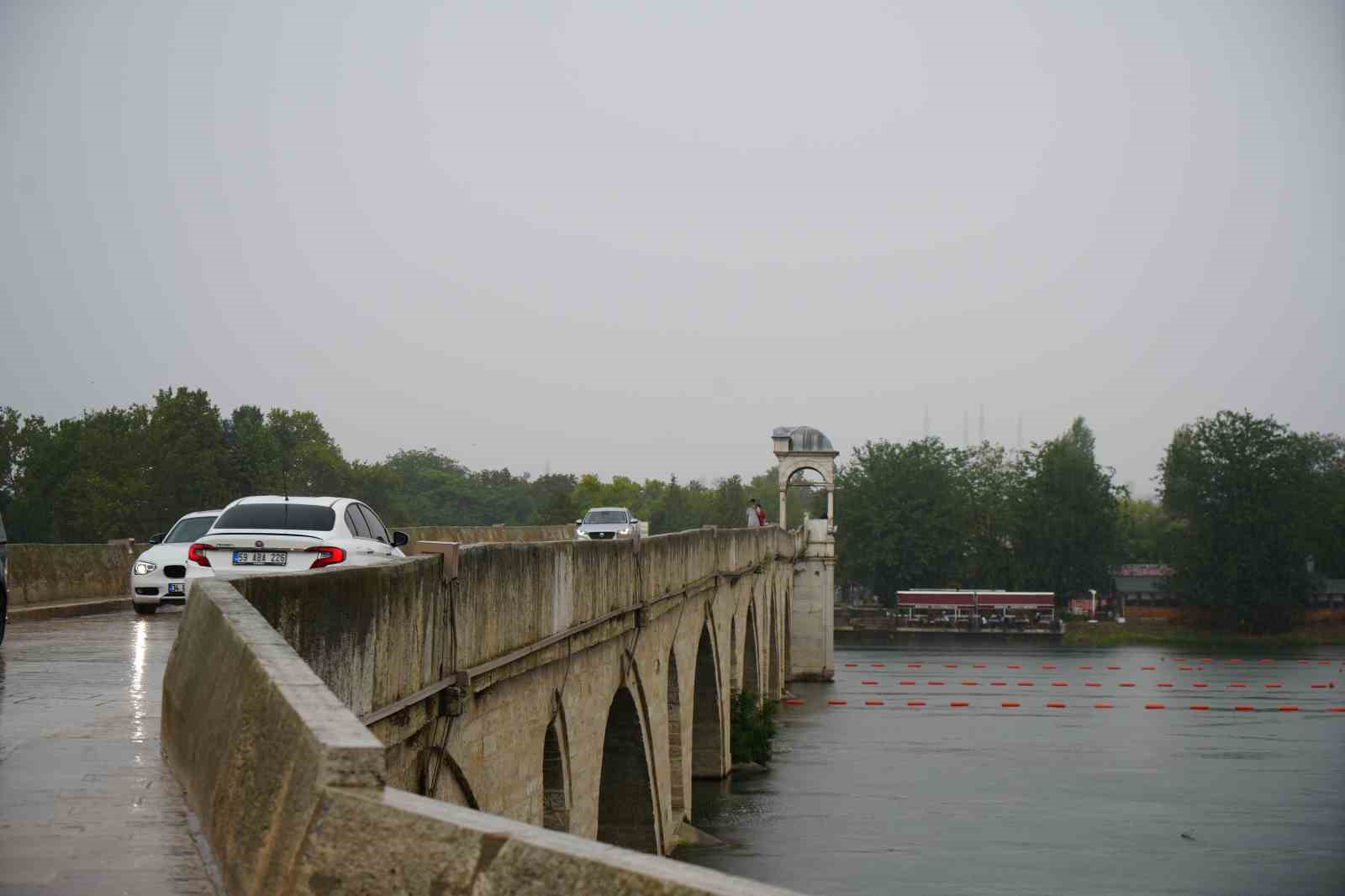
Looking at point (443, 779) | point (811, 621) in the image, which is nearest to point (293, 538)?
point (443, 779)

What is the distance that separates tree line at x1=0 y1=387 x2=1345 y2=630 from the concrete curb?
52171mm

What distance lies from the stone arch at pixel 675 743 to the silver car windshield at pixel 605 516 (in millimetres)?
14754

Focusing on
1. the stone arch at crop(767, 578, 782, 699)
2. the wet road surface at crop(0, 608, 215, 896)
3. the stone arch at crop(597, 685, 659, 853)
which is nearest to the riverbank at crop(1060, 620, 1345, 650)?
the stone arch at crop(767, 578, 782, 699)

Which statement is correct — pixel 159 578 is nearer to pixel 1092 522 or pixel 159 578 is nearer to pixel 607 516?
pixel 607 516

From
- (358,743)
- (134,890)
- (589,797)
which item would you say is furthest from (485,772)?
(358,743)

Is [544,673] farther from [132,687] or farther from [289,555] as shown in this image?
[132,687]

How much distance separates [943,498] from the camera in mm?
98875

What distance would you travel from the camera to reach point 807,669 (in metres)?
59.1

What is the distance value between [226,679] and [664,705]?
648 inches

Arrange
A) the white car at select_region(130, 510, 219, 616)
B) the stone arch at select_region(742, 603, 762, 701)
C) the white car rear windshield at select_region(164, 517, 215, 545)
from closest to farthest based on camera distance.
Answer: the white car at select_region(130, 510, 219, 616) → the white car rear windshield at select_region(164, 517, 215, 545) → the stone arch at select_region(742, 603, 762, 701)

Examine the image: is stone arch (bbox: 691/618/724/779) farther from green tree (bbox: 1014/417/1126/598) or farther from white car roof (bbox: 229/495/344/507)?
green tree (bbox: 1014/417/1126/598)

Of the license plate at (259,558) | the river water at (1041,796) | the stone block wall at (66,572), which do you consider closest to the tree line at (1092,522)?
the river water at (1041,796)

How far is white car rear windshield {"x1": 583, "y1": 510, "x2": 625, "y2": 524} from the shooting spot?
127ft

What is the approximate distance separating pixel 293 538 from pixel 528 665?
2.72 metres
